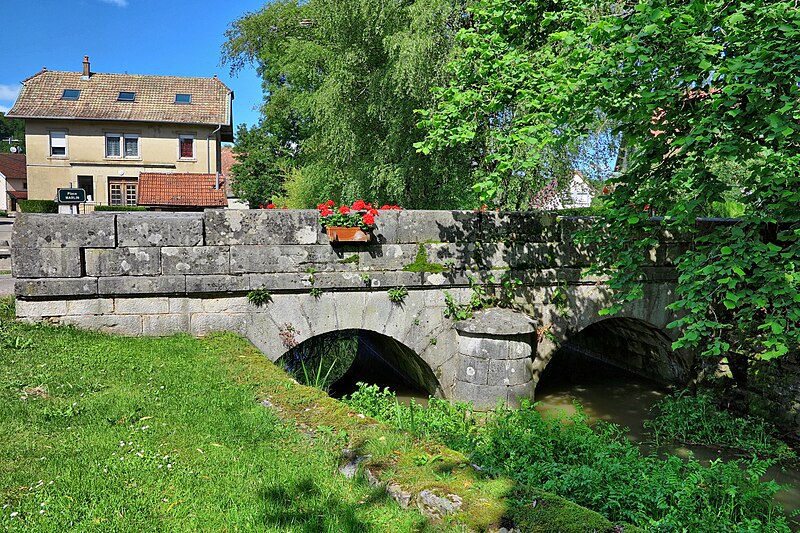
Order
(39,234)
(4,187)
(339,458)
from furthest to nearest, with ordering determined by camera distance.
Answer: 1. (4,187)
2. (39,234)
3. (339,458)

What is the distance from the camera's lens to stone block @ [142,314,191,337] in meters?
6.14

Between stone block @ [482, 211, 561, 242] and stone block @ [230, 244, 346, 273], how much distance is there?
6.07 feet

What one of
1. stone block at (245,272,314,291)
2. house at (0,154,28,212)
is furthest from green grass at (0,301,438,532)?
house at (0,154,28,212)

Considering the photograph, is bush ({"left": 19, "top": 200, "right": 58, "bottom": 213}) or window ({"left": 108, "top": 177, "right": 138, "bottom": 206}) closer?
bush ({"left": 19, "top": 200, "right": 58, "bottom": 213})

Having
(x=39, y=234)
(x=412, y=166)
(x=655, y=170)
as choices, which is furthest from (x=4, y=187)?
(x=655, y=170)

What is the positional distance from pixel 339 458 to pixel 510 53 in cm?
526

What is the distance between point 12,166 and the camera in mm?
48844

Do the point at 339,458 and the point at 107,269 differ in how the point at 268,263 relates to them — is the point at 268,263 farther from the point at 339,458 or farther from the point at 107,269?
the point at 339,458

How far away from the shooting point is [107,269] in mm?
5918

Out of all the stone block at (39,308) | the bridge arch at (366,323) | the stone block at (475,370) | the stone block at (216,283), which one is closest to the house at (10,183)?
the stone block at (39,308)

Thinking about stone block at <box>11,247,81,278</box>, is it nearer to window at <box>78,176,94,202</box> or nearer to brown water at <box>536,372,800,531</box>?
brown water at <box>536,372,800,531</box>

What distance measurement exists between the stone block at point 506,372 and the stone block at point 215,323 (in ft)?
10.1

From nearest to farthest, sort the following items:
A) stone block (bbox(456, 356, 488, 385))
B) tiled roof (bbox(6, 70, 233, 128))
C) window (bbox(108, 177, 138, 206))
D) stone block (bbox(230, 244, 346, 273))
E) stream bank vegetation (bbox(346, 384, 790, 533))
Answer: stream bank vegetation (bbox(346, 384, 790, 533)) < stone block (bbox(230, 244, 346, 273)) < stone block (bbox(456, 356, 488, 385)) < tiled roof (bbox(6, 70, 233, 128)) < window (bbox(108, 177, 138, 206))

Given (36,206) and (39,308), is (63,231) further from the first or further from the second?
(36,206)
